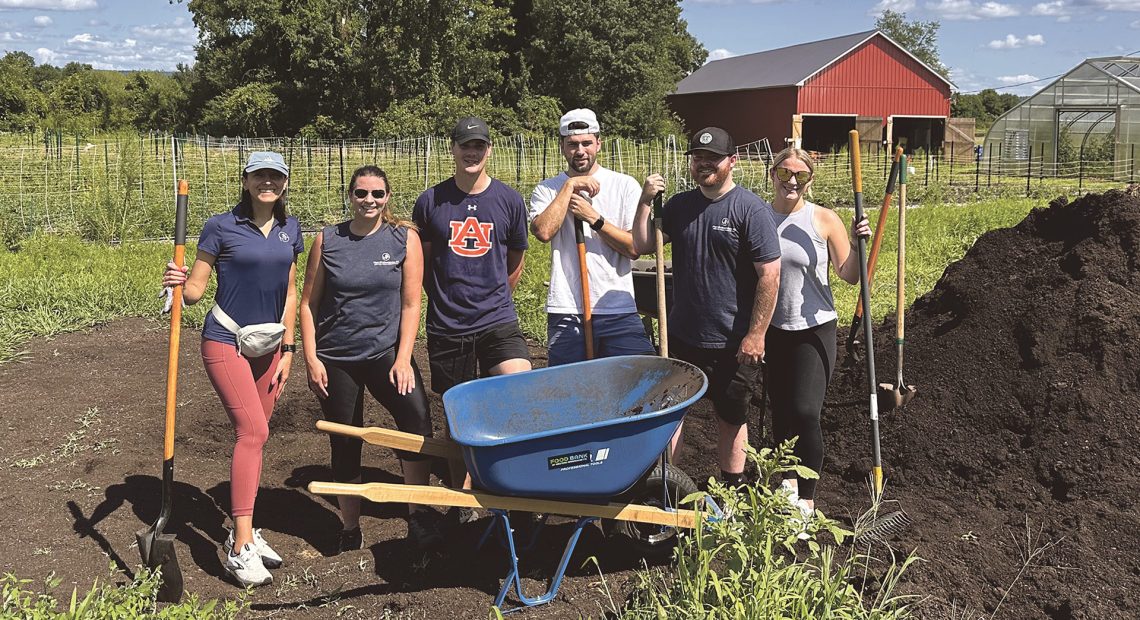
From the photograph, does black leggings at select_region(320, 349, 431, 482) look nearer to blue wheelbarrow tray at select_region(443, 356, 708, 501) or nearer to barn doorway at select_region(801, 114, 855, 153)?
blue wheelbarrow tray at select_region(443, 356, 708, 501)

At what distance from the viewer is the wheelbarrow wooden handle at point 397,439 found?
3594mm

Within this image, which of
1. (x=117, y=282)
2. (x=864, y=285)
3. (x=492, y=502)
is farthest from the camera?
(x=117, y=282)

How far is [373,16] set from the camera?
29656 millimetres

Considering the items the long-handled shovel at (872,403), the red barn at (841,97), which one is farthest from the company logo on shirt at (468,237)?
the red barn at (841,97)

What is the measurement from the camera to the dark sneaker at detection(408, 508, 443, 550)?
409 centimetres

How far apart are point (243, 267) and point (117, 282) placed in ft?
19.0

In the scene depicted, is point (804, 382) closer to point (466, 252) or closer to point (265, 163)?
point (466, 252)

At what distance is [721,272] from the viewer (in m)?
3.86

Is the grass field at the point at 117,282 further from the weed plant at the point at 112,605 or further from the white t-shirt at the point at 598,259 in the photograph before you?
the weed plant at the point at 112,605

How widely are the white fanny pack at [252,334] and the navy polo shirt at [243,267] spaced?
0.02 m

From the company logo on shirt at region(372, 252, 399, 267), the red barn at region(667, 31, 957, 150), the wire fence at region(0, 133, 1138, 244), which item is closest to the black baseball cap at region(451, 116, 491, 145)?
the company logo on shirt at region(372, 252, 399, 267)

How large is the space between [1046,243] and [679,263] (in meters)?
3.60

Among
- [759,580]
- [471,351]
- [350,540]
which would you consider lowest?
[350,540]

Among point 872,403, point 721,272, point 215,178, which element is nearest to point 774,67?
point 215,178
